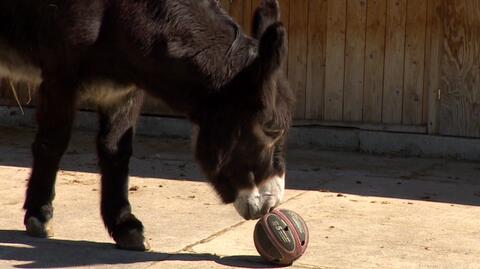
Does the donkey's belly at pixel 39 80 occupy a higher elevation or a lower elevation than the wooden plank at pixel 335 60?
higher

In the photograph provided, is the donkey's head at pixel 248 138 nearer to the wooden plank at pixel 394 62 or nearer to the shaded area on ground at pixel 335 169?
the shaded area on ground at pixel 335 169

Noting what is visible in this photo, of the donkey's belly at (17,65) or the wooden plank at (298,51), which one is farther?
the wooden plank at (298,51)

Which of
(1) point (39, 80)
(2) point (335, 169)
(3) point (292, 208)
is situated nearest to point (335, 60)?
(2) point (335, 169)

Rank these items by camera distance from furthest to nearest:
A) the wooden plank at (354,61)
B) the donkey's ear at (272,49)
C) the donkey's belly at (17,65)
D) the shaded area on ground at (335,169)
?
the wooden plank at (354,61)
the shaded area on ground at (335,169)
the donkey's belly at (17,65)
the donkey's ear at (272,49)

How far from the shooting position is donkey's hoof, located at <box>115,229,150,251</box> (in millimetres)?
5428

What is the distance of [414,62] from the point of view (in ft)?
29.5

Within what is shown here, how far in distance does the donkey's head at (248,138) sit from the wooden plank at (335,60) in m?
4.11

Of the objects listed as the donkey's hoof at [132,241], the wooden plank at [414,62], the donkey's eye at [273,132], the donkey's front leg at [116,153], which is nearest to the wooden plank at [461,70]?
the wooden plank at [414,62]

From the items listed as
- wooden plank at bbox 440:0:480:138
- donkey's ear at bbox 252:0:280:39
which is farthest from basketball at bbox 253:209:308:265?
wooden plank at bbox 440:0:480:138

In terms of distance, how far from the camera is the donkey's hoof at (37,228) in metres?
5.63

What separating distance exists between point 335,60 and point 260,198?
4.36 meters

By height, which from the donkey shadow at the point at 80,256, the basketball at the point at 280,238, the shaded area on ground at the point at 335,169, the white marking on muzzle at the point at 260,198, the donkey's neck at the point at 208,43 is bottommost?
the shaded area on ground at the point at 335,169

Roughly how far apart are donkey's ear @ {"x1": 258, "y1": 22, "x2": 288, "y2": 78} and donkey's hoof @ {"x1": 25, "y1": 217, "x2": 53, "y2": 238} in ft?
5.22

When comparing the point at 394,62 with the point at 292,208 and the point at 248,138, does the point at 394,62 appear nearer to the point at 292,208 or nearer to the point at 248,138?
the point at 292,208
